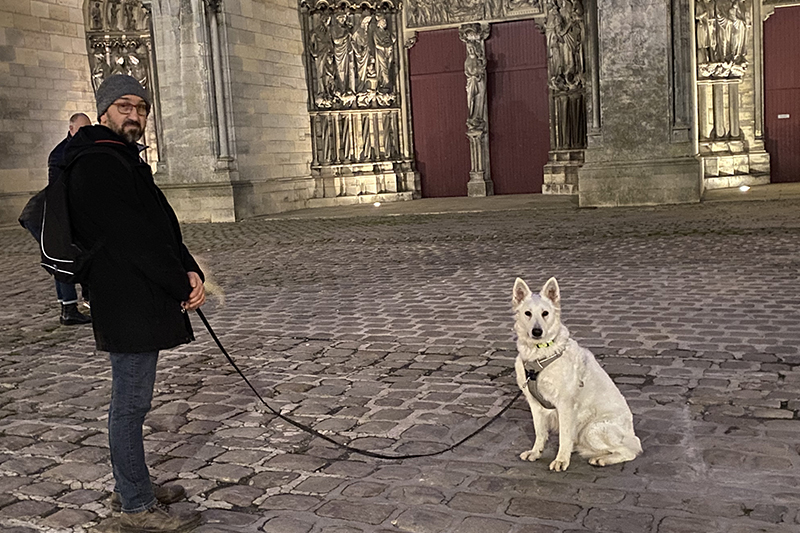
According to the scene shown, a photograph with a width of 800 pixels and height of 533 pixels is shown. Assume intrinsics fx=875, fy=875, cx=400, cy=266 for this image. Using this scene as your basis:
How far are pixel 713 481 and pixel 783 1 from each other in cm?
1737

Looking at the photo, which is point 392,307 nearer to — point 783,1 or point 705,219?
point 705,219

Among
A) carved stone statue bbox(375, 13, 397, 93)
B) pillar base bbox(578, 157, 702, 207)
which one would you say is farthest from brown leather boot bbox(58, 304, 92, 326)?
carved stone statue bbox(375, 13, 397, 93)

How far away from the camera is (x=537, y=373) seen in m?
3.49

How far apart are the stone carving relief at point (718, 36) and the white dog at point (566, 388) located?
50.2 feet

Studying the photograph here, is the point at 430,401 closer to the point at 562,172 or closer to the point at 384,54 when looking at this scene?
the point at 562,172

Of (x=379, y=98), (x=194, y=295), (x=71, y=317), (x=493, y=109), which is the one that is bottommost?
(x=71, y=317)

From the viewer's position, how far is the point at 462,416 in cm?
429

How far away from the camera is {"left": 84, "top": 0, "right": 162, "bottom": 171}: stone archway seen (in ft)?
62.5

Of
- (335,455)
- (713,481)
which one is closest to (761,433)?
(713,481)

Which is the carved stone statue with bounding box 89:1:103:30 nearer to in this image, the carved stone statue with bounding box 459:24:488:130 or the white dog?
the carved stone statue with bounding box 459:24:488:130

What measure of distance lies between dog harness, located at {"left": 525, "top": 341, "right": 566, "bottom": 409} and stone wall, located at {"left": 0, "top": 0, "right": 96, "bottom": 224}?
17.4 m

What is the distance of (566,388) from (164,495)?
1.61 metres

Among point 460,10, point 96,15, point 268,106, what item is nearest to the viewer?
point 268,106

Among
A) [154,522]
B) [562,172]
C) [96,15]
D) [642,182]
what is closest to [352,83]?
[562,172]
